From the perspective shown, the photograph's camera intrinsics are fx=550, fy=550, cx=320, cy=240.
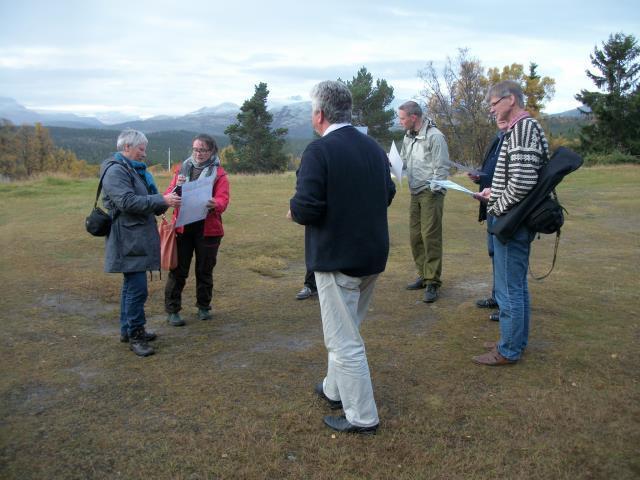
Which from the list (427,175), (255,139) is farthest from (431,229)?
(255,139)

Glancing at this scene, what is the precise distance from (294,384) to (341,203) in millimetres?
1601

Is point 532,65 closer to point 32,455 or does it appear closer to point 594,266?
point 594,266

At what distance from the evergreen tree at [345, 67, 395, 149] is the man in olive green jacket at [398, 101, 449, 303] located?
37.5m


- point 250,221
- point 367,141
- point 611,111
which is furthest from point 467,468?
point 611,111

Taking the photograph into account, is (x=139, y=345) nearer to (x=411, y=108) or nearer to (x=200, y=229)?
(x=200, y=229)

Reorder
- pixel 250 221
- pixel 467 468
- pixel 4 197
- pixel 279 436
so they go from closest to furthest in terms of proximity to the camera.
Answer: pixel 467 468
pixel 279 436
pixel 250 221
pixel 4 197

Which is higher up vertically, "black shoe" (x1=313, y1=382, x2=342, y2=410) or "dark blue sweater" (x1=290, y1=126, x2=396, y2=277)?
"dark blue sweater" (x1=290, y1=126, x2=396, y2=277)

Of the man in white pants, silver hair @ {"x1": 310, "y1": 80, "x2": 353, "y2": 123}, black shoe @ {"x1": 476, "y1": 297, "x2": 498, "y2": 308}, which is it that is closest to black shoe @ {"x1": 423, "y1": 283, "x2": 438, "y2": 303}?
black shoe @ {"x1": 476, "y1": 297, "x2": 498, "y2": 308}

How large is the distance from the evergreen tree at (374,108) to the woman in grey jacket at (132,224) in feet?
130

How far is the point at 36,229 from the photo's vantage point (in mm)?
9977

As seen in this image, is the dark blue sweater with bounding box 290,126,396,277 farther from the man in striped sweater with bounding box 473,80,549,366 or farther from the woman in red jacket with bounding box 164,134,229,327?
the woman in red jacket with bounding box 164,134,229,327

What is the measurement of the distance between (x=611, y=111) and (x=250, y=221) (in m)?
32.7

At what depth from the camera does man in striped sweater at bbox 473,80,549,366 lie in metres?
4.05

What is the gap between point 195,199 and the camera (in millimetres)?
5109
